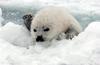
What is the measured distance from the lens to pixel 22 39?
147 inches

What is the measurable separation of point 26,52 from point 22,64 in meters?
0.42

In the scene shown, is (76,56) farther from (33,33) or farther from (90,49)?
(33,33)

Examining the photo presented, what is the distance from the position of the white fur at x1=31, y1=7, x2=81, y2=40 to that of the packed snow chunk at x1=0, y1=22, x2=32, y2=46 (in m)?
0.12

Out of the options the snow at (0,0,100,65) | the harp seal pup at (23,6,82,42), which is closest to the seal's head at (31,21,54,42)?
the harp seal pup at (23,6,82,42)

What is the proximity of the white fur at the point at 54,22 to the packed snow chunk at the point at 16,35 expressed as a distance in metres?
0.12

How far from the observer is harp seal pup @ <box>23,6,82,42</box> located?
3.66 meters

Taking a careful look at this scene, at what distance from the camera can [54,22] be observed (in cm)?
381

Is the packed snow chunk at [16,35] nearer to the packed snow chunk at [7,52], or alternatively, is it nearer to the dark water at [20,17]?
the packed snow chunk at [7,52]

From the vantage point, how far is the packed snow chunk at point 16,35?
11.9 ft

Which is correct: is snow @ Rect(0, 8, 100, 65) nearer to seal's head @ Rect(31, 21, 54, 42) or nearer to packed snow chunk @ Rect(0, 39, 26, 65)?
packed snow chunk @ Rect(0, 39, 26, 65)

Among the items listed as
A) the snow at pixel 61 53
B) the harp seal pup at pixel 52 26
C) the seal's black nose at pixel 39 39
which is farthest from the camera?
the harp seal pup at pixel 52 26

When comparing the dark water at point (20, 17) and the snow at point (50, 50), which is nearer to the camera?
the snow at point (50, 50)

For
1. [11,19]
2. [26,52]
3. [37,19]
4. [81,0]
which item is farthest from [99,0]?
[26,52]

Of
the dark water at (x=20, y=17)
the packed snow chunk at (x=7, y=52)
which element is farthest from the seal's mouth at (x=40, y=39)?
the dark water at (x=20, y=17)
